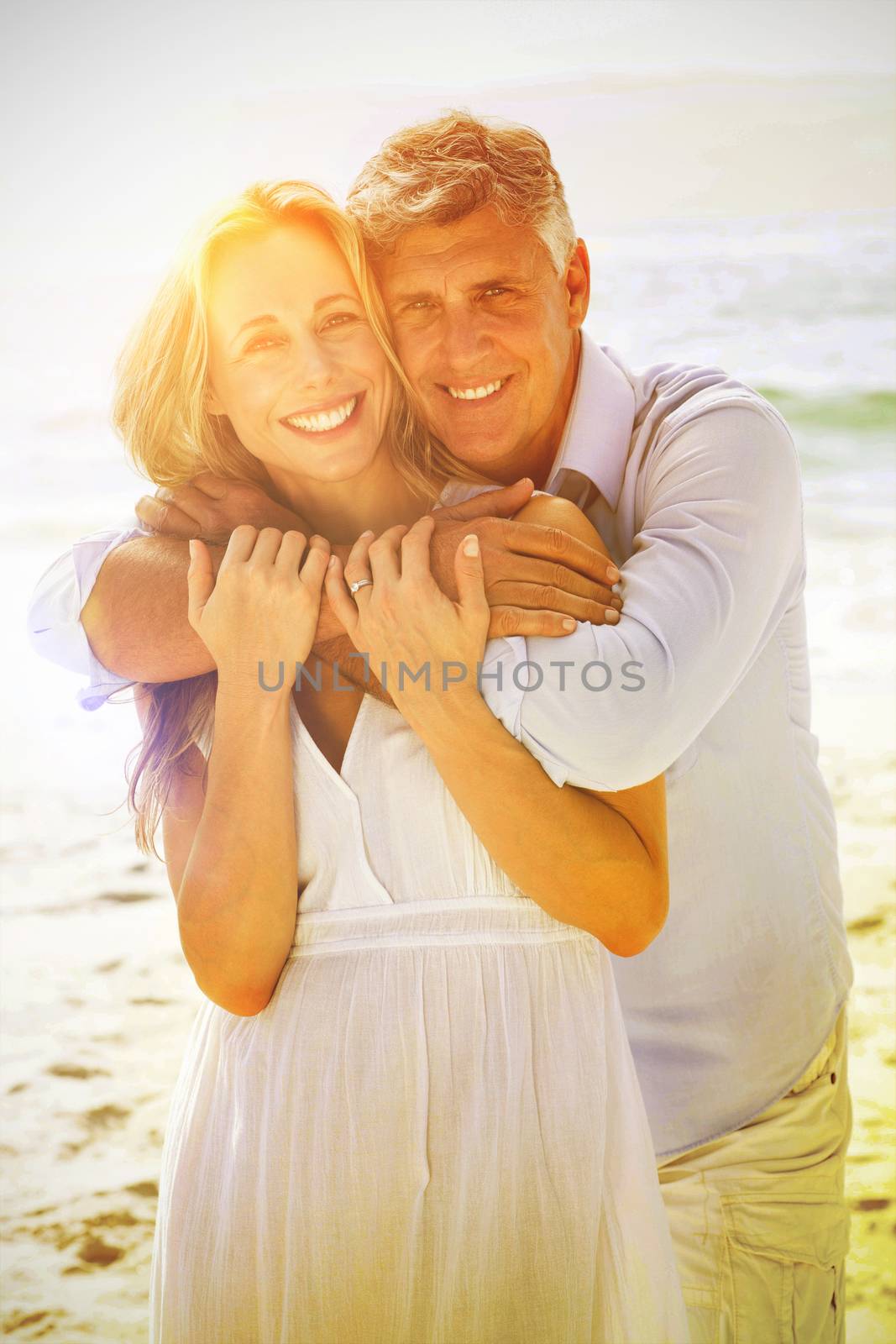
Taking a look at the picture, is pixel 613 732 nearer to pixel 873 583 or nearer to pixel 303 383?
pixel 303 383

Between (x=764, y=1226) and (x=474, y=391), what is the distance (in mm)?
1529

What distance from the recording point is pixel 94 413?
13.1m

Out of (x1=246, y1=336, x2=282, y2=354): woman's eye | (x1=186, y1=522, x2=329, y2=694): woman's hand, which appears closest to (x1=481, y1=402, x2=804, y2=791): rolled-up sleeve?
(x1=186, y1=522, x2=329, y2=694): woman's hand

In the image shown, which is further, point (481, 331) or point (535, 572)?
point (481, 331)

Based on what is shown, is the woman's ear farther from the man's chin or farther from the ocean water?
the ocean water

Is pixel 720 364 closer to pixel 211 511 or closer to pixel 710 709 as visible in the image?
pixel 211 511

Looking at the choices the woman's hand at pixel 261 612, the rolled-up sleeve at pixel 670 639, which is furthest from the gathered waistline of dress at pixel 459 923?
the woman's hand at pixel 261 612

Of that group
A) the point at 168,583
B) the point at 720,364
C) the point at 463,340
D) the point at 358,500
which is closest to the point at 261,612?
the point at 168,583

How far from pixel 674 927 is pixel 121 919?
3979mm

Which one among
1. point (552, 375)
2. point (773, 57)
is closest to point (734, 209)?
point (773, 57)

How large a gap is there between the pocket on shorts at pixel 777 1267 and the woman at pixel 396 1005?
438mm

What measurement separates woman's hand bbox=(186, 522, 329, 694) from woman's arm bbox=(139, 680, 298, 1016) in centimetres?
4

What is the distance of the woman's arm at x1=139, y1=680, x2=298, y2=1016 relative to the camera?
5.18 ft

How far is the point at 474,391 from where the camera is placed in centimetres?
198
